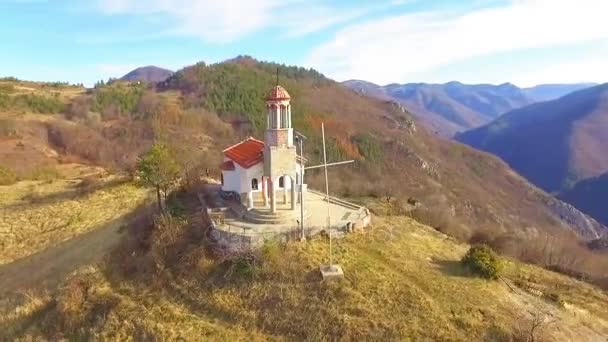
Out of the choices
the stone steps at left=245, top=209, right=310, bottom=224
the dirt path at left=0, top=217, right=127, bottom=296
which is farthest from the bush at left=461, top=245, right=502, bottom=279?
the dirt path at left=0, top=217, right=127, bottom=296

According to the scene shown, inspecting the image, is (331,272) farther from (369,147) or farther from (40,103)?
(369,147)

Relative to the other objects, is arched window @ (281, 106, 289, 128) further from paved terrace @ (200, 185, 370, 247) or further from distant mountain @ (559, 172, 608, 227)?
distant mountain @ (559, 172, 608, 227)

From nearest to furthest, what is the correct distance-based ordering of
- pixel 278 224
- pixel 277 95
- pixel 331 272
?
pixel 331 272
pixel 278 224
pixel 277 95

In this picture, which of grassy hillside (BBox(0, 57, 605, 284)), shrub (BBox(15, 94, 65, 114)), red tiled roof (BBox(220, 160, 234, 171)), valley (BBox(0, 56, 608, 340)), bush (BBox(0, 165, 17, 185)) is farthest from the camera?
shrub (BBox(15, 94, 65, 114))

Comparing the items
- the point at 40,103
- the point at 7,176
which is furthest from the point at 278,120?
the point at 40,103

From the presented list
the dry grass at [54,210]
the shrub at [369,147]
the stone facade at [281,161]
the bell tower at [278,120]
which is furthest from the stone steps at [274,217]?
the shrub at [369,147]

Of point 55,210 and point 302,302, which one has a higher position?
point 55,210
